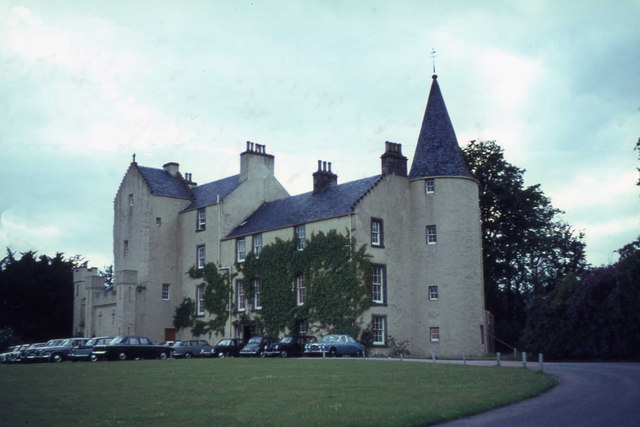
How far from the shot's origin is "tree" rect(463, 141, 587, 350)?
58.0 meters

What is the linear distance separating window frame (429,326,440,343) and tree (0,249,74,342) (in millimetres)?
35907

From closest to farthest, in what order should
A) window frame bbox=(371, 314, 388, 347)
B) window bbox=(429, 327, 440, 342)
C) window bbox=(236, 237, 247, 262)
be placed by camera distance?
1. window frame bbox=(371, 314, 388, 347)
2. window bbox=(429, 327, 440, 342)
3. window bbox=(236, 237, 247, 262)

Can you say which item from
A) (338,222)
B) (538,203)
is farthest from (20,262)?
(538,203)

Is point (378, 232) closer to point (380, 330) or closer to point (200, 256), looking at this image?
point (380, 330)

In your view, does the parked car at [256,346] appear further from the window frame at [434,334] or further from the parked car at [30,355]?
the parked car at [30,355]

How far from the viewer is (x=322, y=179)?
53219 mm

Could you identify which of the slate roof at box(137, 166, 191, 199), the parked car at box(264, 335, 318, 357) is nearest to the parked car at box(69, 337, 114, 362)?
the parked car at box(264, 335, 318, 357)

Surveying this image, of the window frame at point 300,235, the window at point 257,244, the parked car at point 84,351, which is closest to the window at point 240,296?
the window at point 257,244

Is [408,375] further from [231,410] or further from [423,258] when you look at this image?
[423,258]

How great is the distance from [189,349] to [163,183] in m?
19.1

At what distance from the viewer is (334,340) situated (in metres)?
42.1

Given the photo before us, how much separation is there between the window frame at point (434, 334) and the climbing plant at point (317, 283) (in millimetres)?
5034

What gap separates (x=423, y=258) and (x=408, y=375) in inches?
959

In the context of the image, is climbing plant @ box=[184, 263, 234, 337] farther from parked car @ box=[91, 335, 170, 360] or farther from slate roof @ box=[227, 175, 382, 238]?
parked car @ box=[91, 335, 170, 360]
